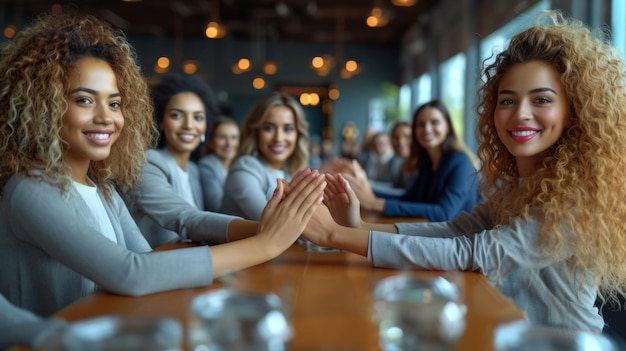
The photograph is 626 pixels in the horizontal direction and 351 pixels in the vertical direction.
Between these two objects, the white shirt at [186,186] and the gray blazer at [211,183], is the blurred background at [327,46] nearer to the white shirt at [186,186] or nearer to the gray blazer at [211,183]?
the gray blazer at [211,183]

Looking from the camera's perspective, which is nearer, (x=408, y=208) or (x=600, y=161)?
(x=600, y=161)

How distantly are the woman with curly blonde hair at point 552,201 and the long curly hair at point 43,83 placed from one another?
0.79 m

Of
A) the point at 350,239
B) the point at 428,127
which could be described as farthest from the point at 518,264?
the point at 428,127

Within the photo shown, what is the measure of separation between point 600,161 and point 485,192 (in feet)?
1.50

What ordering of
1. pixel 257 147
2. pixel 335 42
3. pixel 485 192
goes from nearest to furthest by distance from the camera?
1. pixel 485 192
2. pixel 257 147
3. pixel 335 42

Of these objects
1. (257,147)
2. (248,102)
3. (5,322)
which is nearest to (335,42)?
(248,102)

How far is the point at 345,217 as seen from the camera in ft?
6.93

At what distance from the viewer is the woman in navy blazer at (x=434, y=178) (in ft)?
11.7


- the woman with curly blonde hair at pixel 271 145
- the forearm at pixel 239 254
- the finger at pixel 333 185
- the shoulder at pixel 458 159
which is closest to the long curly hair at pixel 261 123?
the woman with curly blonde hair at pixel 271 145

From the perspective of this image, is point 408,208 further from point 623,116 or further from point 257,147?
point 623,116

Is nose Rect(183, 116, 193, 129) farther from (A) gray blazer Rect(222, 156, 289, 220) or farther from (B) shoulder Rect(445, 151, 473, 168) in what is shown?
(B) shoulder Rect(445, 151, 473, 168)

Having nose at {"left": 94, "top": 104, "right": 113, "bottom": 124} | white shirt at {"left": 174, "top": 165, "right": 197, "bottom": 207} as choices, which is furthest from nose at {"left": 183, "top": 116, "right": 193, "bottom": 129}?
nose at {"left": 94, "top": 104, "right": 113, "bottom": 124}

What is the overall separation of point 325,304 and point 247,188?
6.03 ft

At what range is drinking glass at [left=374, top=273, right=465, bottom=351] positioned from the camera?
0.78 meters
